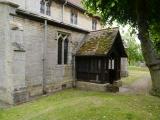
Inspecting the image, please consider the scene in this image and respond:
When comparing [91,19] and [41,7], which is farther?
[91,19]

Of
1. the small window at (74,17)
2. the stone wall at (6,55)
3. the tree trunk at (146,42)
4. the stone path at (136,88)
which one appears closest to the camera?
the tree trunk at (146,42)

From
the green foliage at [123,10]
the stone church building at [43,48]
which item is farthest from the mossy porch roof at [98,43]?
the green foliage at [123,10]

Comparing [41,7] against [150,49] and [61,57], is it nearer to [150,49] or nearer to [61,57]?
[61,57]

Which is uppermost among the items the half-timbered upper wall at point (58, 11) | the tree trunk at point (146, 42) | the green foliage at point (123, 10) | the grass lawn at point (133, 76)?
the half-timbered upper wall at point (58, 11)

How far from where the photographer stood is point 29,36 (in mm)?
16906

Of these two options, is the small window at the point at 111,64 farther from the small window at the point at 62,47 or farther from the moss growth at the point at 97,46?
the small window at the point at 62,47

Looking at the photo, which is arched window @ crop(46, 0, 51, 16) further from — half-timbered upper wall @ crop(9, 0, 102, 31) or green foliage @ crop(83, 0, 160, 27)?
green foliage @ crop(83, 0, 160, 27)

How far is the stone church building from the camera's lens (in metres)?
14.9

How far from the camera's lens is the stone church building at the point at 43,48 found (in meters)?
14.9

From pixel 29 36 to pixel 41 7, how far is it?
6.01 m

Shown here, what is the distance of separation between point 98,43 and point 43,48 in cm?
515

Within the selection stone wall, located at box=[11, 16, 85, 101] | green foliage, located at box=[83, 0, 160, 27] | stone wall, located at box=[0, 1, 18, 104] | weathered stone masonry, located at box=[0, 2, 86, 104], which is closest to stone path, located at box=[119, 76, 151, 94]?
weathered stone masonry, located at box=[0, 2, 86, 104]

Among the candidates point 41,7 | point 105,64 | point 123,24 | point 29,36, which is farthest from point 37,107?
point 41,7

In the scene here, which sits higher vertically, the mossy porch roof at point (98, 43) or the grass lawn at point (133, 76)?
the mossy porch roof at point (98, 43)
